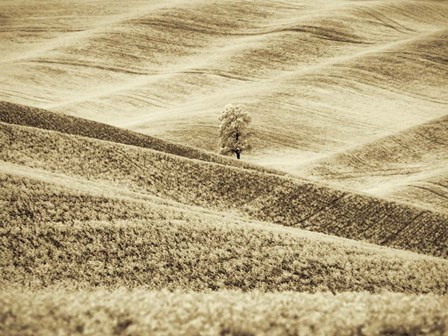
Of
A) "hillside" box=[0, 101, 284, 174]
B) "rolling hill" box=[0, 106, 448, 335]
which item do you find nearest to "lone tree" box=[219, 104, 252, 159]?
"hillside" box=[0, 101, 284, 174]

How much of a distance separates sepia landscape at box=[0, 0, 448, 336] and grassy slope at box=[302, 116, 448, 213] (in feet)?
0.88

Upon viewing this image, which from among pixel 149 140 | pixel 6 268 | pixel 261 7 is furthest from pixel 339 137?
pixel 261 7

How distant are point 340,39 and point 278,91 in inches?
1164

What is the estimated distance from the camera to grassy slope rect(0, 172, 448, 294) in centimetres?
1689

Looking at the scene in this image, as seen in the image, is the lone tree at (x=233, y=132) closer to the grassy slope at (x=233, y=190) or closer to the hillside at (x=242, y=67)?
the hillside at (x=242, y=67)

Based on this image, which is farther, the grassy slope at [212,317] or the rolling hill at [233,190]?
the rolling hill at [233,190]

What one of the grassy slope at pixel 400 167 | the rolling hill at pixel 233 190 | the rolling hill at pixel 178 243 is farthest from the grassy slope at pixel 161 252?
the grassy slope at pixel 400 167

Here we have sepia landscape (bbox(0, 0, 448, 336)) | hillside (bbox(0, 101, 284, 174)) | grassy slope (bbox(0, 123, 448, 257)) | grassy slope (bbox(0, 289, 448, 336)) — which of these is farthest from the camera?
hillside (bbox(0, 101, 284, 174))

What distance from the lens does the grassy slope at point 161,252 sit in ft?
55.4

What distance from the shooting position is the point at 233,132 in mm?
52469

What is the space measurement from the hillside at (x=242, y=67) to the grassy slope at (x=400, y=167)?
3271 mm

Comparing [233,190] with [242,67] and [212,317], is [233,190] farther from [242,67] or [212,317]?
[242,67]

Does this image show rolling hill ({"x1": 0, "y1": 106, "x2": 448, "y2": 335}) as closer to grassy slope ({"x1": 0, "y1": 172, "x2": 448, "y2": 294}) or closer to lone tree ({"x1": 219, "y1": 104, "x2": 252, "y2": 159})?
grassy slope ({"x1": 0, "y1": 172, "x2": 448, "y2": 294})

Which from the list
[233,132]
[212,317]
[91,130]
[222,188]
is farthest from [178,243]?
[233,132]
